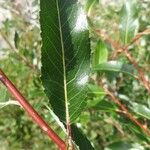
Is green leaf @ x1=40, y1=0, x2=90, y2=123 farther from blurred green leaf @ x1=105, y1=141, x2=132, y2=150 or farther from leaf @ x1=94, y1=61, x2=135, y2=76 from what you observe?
→ blurred green leaf @ x1=105, y1=141, x2=132, y2=150

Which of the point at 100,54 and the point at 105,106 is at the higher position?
the point at 100,54

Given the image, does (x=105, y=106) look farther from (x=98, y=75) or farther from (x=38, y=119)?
(x=38, y=119)

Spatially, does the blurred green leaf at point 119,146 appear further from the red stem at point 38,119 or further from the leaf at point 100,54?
the red stem at point 38,119

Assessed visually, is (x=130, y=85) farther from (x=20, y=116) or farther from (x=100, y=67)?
(x=100, y=67)

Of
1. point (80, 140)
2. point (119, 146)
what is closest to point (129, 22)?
point (119, 146)

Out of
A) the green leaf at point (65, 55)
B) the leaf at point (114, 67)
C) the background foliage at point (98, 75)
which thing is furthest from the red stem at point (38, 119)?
the leaf at point (114, 67)

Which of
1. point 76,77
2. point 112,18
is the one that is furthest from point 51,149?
point 76,77

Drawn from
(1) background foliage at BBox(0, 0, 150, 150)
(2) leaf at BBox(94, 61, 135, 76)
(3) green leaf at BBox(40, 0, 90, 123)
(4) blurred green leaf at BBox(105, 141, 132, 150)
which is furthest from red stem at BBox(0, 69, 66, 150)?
(4) blurred green leaf at BBox(105, 141, 132, 150)

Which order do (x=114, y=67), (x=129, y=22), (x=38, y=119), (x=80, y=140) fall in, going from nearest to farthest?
(x=38, y=119)
(x=80, y=140)
(x=114, y=67)
(x=129, y=22)

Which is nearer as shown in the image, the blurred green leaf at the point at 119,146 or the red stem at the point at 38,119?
the red stem at the point at 38,119
